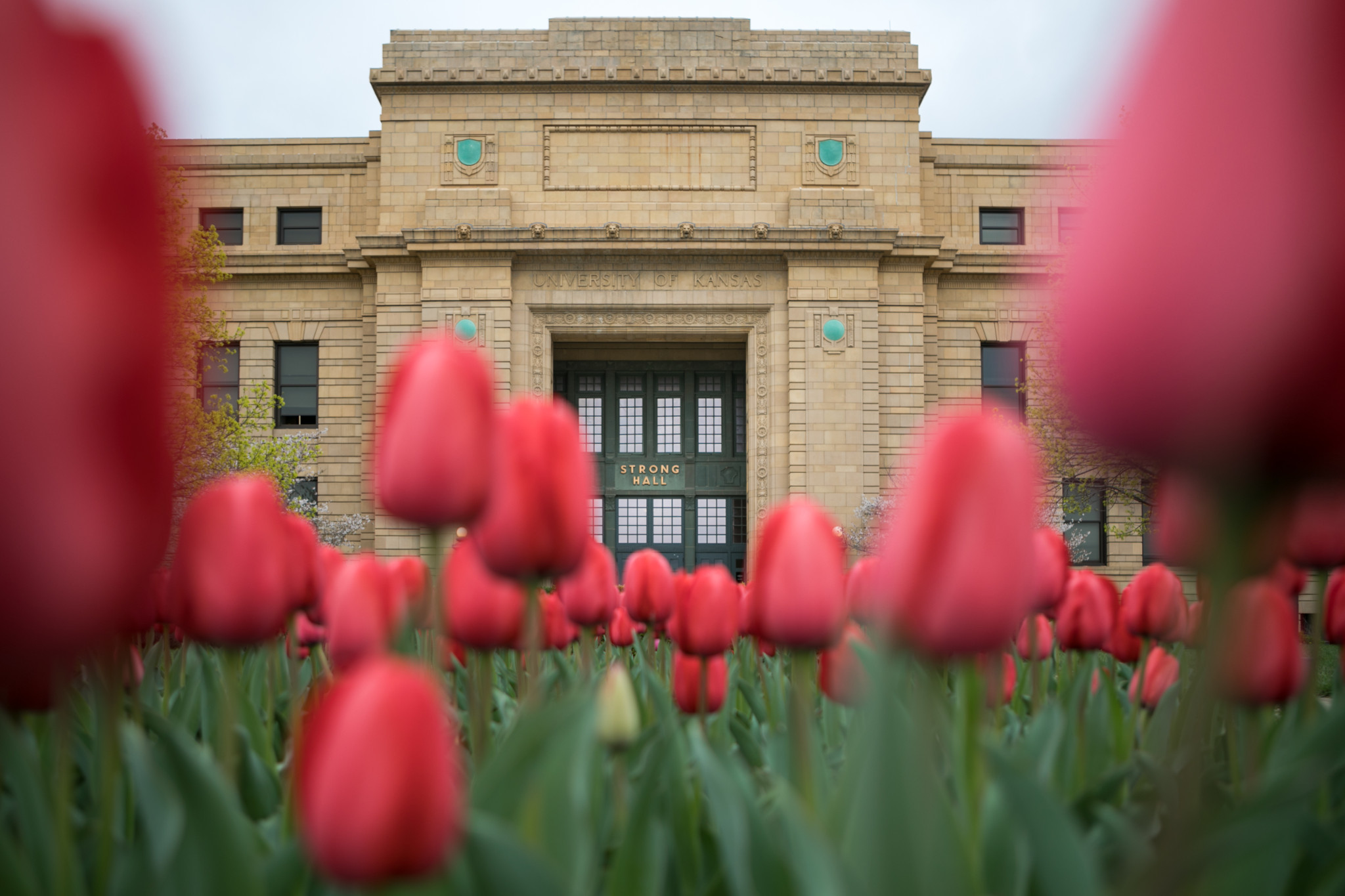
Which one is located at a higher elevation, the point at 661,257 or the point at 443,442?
the point at 661,257

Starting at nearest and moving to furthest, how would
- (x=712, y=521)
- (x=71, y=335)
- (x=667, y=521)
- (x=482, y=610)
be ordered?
(x=71, y=335)
(x=482, y=610)
(x=712, y=521)
(x=667, y=521)

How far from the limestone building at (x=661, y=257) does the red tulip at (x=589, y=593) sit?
→ 19.8m

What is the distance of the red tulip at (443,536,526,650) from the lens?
125 centimetres

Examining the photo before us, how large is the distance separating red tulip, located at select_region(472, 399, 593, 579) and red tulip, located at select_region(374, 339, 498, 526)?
0.38 feet

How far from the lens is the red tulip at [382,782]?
52 cm

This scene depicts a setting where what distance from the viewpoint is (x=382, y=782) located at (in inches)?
20.7

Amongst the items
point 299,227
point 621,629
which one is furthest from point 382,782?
point 299,227

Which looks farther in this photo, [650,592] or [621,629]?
[621,629]

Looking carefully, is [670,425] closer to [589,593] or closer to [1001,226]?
[1001,226]

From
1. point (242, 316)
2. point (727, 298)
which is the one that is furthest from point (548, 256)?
point (242, 316)

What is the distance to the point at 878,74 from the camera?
76.9 feet

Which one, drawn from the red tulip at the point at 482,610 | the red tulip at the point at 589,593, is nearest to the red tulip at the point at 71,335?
the red tulip at the point at 482,610

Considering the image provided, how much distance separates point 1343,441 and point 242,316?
2803 cm

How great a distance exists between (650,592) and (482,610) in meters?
1.03
